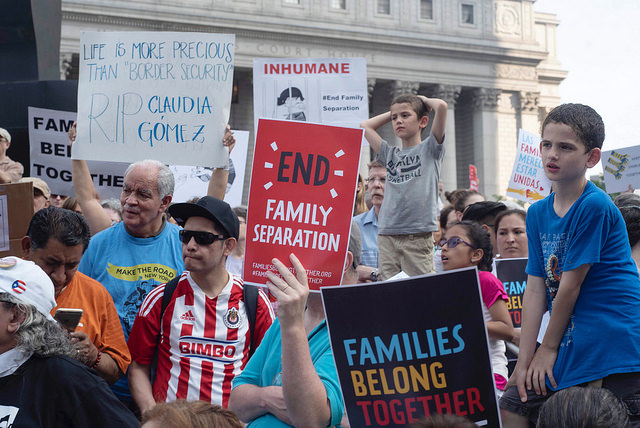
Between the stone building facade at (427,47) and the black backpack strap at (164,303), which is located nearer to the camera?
the black backpack strap at (164,303)

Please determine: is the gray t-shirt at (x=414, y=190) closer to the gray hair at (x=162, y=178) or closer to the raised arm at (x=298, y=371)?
the gray hair at (x=162, y=178)

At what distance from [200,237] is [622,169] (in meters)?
7.91

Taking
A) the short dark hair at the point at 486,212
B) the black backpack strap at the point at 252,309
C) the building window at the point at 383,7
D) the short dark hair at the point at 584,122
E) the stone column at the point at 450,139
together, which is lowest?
the black backpack strap at the point at 252,309

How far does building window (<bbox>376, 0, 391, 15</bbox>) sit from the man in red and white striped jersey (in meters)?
42.7

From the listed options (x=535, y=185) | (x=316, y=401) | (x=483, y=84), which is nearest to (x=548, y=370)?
(x=316, y=401)

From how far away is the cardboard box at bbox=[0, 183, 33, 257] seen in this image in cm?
445

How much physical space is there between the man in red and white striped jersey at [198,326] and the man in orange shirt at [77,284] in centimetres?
16

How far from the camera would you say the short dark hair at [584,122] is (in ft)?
11.1

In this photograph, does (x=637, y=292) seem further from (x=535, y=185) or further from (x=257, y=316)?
(x=535, y=185)

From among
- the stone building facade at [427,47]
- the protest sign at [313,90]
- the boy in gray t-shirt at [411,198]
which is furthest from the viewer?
the stone building facade at [427,47]

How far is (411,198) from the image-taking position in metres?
6.68

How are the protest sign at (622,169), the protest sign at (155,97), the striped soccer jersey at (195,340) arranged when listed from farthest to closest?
the protest sign at (622,169)
the protest sign at (155,97)
the striped soccer jersey at (195,340)

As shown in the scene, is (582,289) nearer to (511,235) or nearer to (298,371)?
(298,371)

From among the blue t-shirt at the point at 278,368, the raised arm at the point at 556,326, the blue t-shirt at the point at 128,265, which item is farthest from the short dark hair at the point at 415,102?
the blue t-shirt at the point at 278,368
